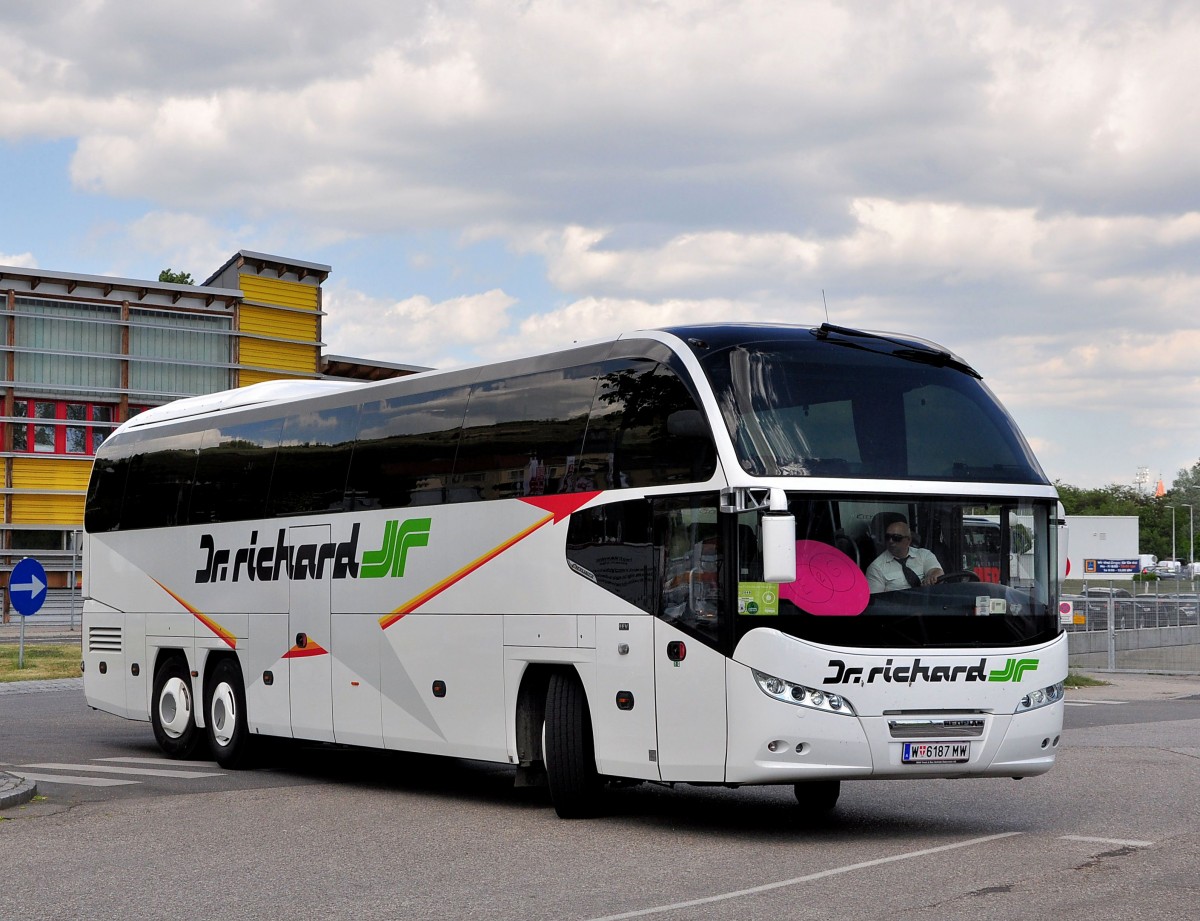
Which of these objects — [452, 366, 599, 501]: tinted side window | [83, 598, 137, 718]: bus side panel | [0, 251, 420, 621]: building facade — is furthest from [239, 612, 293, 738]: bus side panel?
[0, 251, 420, 621]: building facade

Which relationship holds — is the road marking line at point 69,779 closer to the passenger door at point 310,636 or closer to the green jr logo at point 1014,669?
the passenger door at point 310,636

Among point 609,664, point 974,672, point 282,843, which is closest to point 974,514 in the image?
point 974,672

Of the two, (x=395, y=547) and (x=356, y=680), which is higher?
(x=395, y=547)

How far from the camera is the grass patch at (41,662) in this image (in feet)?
104

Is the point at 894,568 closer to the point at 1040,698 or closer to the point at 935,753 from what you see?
the point at 935,753

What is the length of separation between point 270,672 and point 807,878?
826cm

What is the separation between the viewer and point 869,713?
11000 mm

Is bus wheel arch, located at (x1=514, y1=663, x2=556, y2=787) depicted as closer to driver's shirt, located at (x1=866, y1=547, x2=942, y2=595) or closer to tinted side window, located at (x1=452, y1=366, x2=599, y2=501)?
tinted side window, located at (x1=452, y1=366, x2=599, y2=501)

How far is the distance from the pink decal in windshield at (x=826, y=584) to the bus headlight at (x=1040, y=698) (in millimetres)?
1332

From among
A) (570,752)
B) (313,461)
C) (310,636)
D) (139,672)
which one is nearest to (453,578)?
(570,752)

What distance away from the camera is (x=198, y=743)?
18.1 metres

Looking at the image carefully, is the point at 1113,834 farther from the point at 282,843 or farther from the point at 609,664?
the point at 282,843

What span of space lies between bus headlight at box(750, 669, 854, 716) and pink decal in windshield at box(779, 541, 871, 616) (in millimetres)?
498

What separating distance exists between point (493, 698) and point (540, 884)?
3967mm
